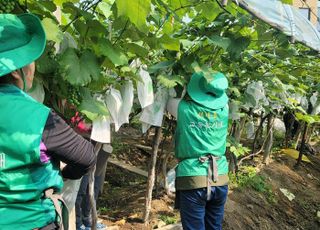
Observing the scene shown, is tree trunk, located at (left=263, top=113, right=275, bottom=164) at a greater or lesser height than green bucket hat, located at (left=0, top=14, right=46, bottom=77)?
lesser

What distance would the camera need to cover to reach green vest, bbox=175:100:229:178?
2.99 metres

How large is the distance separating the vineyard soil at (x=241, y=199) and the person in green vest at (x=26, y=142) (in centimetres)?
259

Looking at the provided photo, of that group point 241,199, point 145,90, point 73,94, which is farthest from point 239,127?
point 73,94

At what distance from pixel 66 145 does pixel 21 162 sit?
0.17 metres

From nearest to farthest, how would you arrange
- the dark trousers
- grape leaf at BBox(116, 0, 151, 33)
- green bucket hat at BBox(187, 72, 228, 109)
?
1. grape leaf at BBox(116, 0, 151, 33)
2. green bucket hat at BBox(187, 72, 228, 109)
3. the dark trousers

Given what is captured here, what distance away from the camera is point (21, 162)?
4.42ft

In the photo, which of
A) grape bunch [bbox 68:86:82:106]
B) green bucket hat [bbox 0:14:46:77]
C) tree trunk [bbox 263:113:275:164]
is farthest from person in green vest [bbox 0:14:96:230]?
tree trunk [bbox 263:113:275:164]

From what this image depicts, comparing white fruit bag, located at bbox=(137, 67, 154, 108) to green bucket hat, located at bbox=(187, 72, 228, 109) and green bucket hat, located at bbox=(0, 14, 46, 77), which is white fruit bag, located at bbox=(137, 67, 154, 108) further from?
green bucket hat, located at bbox=(0, 14, 46, 77)

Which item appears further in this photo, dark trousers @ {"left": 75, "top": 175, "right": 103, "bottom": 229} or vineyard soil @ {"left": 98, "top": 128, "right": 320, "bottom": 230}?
vineyard soil @ {"left": 98, "top": 128, "right": 320, "bottom": 230}

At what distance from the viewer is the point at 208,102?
303 centimetres

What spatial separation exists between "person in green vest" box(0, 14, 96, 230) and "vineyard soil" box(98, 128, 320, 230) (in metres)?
2.59

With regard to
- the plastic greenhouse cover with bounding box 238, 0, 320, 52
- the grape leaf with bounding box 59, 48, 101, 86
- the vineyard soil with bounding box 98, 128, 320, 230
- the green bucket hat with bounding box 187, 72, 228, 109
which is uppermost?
the plastic greenhouse cover with bounding box 238, 0, 320, 52

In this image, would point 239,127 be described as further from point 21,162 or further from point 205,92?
point 21,162

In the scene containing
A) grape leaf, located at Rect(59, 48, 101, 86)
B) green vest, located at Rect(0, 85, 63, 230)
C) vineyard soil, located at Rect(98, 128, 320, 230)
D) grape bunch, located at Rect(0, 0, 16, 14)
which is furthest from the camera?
vineyard soil, located at Rect(98, 128, 320, 230)
